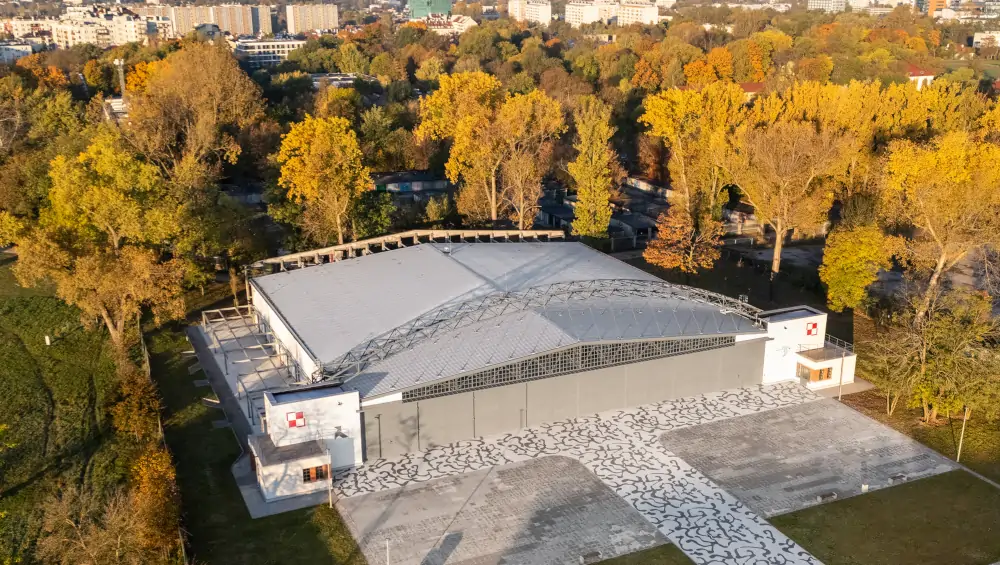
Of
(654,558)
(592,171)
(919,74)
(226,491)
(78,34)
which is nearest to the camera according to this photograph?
(654,558)

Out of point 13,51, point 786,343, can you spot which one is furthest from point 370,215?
point 13,51

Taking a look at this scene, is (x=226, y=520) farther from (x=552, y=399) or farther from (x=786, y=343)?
(x=786, y=343)

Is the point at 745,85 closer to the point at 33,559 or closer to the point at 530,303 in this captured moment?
the point at 530,303

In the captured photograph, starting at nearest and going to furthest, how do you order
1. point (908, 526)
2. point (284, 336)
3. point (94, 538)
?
1. point (94, 538)
2. point (908, 526)
3. point (284, 336)

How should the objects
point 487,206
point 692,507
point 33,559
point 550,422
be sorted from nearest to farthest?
1. point 33,559
2. point 692,507
3. point 550,422
4. point 487,206

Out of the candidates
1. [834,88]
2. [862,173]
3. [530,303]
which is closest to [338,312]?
[530,303]

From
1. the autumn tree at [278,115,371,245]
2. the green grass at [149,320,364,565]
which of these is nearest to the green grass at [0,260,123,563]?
the green grass at [149,320,364,565]

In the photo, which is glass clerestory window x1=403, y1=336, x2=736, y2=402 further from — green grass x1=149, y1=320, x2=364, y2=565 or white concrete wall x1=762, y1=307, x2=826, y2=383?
green grass x1=149, y1=320, x2=364, y2=565

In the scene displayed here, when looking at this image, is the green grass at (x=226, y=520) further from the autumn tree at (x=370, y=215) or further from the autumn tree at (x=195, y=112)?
the autumn tree at (x=195, y=112)
